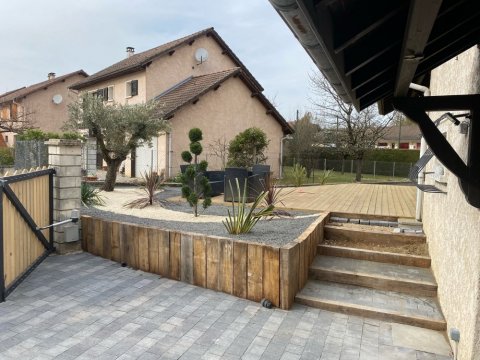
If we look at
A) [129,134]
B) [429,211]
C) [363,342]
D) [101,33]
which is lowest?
[363,342]

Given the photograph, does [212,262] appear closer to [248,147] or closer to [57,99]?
[248,147]

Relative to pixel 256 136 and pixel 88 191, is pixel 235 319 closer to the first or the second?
pixel 88 191

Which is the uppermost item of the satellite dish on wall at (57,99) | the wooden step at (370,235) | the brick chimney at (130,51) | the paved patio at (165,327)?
the brick chimney at (130,51)

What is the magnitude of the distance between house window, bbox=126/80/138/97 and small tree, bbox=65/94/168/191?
8.90 meters

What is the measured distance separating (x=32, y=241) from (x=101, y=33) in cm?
1740

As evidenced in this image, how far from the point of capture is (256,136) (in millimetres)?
15562

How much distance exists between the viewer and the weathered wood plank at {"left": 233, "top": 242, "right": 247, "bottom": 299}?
4.31 m

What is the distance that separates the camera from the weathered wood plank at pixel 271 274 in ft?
13.4

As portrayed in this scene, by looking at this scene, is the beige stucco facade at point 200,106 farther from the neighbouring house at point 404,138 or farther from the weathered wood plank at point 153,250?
the neighbouring house at point 404,138

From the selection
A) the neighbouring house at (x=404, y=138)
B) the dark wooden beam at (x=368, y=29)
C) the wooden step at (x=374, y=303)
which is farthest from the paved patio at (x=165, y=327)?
the neighbouring house at (x=404, y=138)

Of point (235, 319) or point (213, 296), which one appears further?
point (213, 296)

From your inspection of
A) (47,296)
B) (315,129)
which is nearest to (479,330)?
(47,296)

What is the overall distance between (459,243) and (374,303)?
54.2 inches

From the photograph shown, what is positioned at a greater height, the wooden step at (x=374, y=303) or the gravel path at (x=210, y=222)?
the gravel path at (x=210, y=222)
